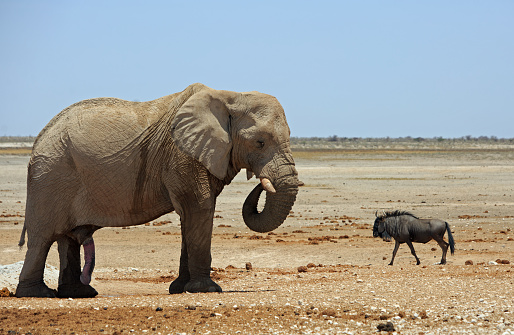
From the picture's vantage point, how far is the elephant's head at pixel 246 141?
10.7 metres

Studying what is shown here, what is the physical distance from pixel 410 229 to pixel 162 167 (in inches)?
264

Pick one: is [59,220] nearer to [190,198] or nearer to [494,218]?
[190,198]

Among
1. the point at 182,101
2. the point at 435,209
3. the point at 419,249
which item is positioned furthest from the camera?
the point at 435,209

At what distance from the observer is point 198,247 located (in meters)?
10.9

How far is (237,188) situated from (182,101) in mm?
23248

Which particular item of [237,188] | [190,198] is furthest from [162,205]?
[237,188]

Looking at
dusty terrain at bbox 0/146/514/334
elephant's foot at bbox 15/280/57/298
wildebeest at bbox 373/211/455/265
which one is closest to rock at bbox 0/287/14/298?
elephant's foot at bbox 15/280/57/298

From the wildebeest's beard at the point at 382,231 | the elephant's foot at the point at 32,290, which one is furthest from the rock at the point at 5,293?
the wildebeest's beard at the point at 382,231

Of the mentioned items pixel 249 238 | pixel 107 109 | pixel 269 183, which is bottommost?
pixel 249 238

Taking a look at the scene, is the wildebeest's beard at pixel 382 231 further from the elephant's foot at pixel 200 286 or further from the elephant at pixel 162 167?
the elephant's foot at pixel 200 286

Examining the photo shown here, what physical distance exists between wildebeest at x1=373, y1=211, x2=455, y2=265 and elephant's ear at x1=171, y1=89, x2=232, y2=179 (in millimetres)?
5744

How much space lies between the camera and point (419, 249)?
17.7 m

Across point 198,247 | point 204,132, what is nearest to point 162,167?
point 204,132

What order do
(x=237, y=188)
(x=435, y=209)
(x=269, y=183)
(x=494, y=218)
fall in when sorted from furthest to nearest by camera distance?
(x=237, y=188) → (x=435, y=209) → (x=494, y=218) → (x=269, y=183)
